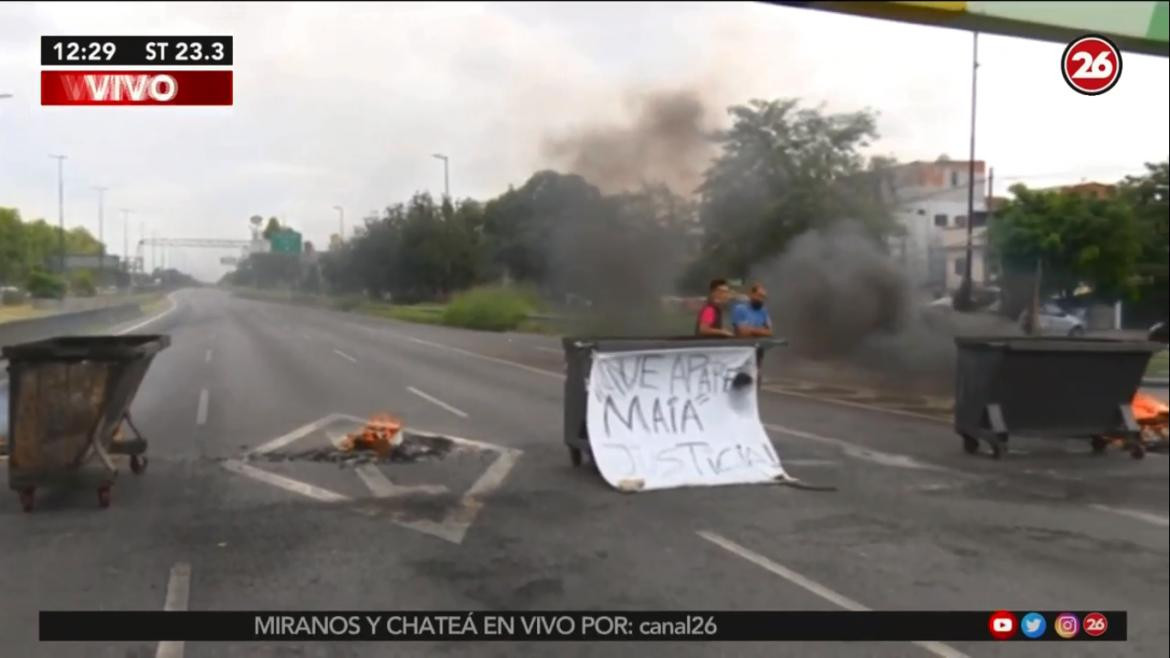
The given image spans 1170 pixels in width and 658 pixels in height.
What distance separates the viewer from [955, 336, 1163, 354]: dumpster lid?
1105 centimetres

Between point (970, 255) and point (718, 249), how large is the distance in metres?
5.17

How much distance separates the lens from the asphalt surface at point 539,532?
18.4 ft

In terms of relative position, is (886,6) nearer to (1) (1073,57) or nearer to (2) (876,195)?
(2) (876,195)

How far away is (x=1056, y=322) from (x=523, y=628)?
11.0 m

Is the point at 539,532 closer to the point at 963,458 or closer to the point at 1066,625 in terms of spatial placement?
the point at 1066,625

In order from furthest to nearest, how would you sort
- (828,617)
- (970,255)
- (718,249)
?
1. (970,255)
2. (718,249)
3. (828,617)

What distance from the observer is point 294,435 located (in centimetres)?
→ 1079

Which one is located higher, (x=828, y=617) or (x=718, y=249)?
(x=718, y=249)

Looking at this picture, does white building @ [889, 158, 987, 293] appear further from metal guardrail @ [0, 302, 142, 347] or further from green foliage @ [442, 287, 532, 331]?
metal guardrail @ [0, 302, 142, 347]

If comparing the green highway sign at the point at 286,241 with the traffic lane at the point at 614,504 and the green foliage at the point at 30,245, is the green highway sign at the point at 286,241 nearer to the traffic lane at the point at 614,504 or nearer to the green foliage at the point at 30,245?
the green foliage at the point at 30,245

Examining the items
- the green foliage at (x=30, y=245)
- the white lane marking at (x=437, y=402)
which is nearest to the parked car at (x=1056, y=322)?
the white lane marking at (x=437, y=402)

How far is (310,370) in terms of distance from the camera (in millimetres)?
15836

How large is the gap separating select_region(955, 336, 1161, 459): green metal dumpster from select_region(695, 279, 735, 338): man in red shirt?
3.70 metres

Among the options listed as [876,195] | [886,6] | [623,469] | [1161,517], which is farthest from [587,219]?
[886,6]
